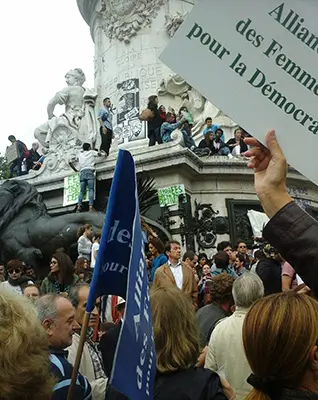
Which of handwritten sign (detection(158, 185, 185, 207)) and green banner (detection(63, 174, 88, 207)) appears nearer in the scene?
handwritten sign (detection(158, 185, 185, 207))

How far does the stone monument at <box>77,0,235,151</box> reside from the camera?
20547mm

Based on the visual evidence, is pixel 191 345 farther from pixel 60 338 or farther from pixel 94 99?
pixel 94 99

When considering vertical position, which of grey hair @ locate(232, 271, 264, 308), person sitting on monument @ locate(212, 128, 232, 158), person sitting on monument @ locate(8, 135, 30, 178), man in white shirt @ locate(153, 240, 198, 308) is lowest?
grey hair @ locate(232, 271, 264, 308)

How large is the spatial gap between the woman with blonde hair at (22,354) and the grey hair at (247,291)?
2.34 m

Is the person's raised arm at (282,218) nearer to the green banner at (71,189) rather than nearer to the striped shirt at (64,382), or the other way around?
the striped shirt at (64,382)

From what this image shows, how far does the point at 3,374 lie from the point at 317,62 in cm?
134

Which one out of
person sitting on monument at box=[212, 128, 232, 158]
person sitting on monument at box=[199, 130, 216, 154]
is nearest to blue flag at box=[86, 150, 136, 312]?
person sitting on monument at box=[212, 128, 232, 158]

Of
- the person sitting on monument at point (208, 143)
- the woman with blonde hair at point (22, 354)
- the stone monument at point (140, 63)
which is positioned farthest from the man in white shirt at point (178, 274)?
the stone monument at point (140, 63)

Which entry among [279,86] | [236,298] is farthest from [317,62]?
[236,298]

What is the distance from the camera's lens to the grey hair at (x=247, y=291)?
3.73 meters

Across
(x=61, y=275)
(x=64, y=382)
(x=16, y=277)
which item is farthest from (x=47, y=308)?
(x=16, y=277)

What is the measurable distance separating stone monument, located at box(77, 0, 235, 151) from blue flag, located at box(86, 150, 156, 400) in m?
17.8

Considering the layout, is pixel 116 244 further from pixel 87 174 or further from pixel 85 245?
pixel 87 174

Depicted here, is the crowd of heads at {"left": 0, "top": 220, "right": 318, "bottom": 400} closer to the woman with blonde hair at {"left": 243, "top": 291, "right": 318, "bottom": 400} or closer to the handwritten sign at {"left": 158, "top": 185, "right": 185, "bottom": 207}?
the woman with blonde hair at {"left": 243, "top": 291, "right": 318, "bottom": 400}
